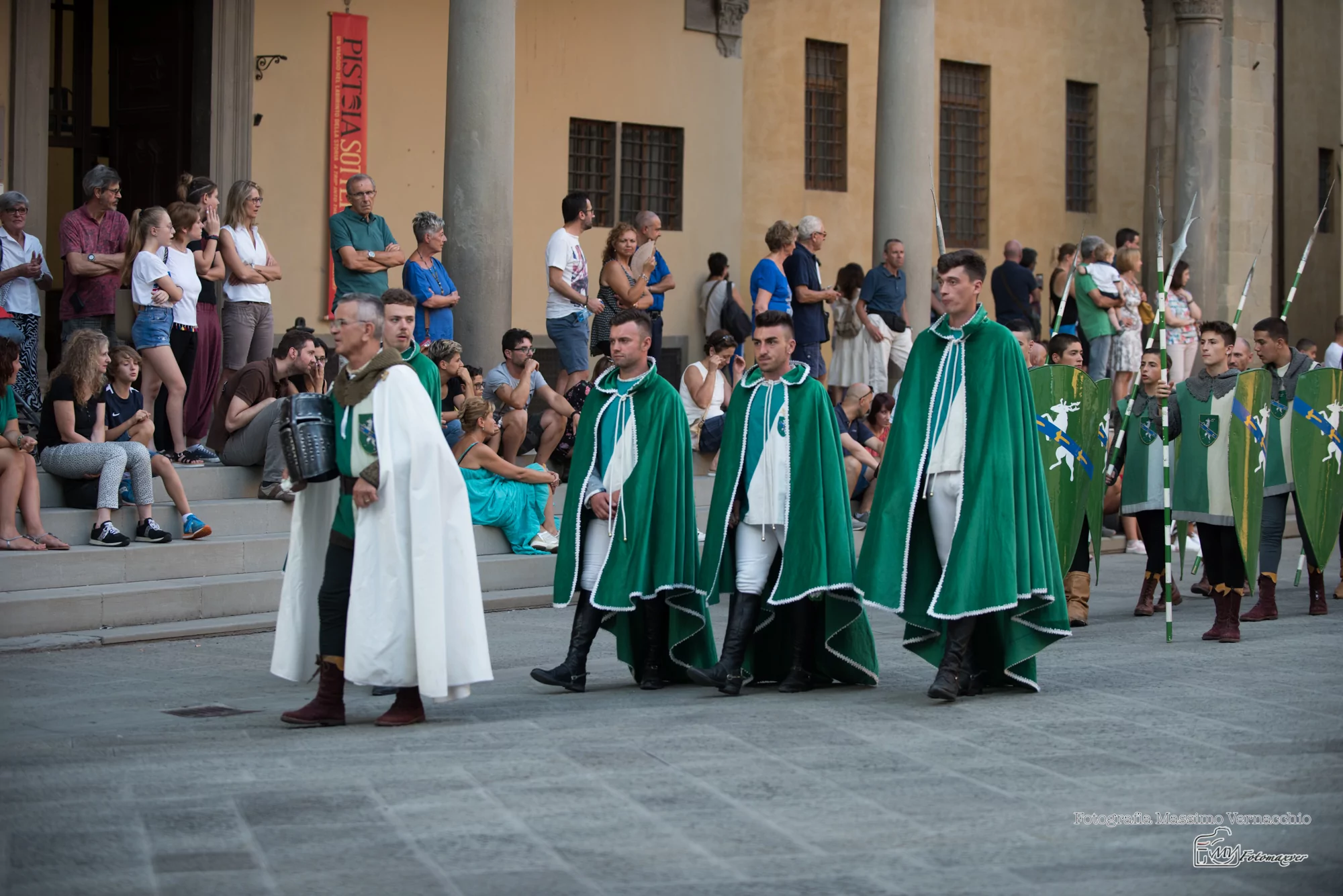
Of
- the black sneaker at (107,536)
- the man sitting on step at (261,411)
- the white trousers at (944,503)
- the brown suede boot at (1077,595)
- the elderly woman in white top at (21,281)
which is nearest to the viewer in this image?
the white trousers at (944,503)

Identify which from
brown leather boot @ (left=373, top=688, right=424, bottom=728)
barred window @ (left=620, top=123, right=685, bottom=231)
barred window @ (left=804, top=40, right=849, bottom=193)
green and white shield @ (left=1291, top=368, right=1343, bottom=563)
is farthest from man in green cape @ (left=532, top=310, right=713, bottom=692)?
barred window @ (left=804, top=40, right=849, bottom=193)

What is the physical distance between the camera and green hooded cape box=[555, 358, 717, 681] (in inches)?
320

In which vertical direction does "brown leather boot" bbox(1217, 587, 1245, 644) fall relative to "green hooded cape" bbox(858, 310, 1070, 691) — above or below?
below

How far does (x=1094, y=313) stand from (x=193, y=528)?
920 cm

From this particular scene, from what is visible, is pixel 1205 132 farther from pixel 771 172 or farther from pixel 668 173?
pixel 668 173

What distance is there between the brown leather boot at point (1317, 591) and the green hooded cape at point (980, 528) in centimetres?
408

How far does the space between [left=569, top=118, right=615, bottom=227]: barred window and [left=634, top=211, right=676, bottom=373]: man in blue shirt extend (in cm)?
382

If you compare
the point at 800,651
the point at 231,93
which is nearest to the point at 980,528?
the point at 800,651

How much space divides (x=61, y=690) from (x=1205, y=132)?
15809mm

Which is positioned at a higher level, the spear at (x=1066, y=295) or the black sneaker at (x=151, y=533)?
the spear at (x=1066, y=295)

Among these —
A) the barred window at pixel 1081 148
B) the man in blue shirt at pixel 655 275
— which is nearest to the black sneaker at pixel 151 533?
the man in blue shirt at pixel 655 275

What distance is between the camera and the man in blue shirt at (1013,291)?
58.6 feet

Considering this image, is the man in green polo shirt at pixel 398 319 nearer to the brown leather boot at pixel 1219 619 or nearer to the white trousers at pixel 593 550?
the white trousers at pixel 593 550

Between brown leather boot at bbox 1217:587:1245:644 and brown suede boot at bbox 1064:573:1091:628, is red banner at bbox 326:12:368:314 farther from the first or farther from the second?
brown leather boot at bbox 1217:587:1245:644
